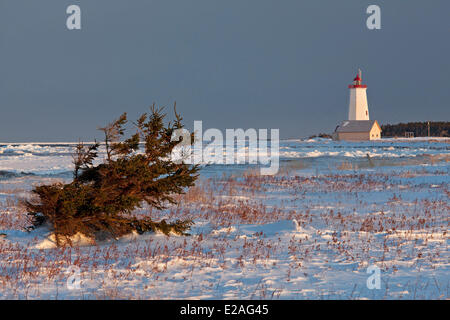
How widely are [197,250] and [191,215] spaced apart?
5540mm

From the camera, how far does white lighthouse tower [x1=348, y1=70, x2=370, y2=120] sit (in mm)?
93875

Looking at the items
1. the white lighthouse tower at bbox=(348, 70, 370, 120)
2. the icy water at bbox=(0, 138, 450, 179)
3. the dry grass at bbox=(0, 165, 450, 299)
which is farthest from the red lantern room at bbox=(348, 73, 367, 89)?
the dry grass at bbox=(0, 165, 450, 299)

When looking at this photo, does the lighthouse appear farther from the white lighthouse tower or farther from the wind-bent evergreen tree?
the wind-bent evergreen tree

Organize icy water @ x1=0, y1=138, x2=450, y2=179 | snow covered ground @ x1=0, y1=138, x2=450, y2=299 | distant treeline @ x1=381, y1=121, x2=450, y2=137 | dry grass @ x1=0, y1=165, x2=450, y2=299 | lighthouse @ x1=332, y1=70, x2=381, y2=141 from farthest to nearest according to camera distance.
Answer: distant treeline @ x1=381, y1=121, x2=450, y2=137 → lighthouse @ x1=332, y1=70, x2=381, y2=141 → icy water @ x1=0, y1=138, x2=450, y2=179 → dry grass @ x1=0, y1=165, x2=450, y2=299 → snow covered ground @ x1=0, y1=138, x2=450, y2=299

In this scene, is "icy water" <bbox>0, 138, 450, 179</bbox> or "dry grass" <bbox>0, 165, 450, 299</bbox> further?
"icy water" <bbox>0, 138, 450, 179</bbox>

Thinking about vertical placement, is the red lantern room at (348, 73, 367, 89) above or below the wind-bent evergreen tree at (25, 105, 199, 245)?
above

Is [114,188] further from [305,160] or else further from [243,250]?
[305,160]

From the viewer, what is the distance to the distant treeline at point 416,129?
412ft

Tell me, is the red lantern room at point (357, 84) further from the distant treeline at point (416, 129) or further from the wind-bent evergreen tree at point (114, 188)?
the wind-bent evergreen tree at point (114, 188)

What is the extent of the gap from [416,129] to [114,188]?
13043 centimetres

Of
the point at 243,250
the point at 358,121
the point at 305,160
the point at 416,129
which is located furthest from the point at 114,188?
the point at 416,129

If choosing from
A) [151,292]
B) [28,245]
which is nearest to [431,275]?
[151,292]

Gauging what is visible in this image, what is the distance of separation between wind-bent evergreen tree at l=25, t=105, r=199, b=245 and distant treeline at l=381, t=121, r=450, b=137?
122408mm

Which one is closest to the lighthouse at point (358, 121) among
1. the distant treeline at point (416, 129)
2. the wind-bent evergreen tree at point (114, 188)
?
the distant treeline at point (416, 129)
